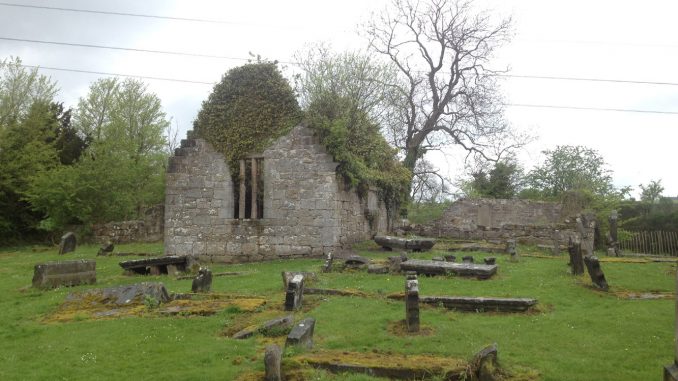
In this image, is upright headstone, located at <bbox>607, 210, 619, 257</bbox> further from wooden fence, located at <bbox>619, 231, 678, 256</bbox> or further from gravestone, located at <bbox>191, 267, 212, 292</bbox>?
gravestone, located at <bbox>191, 267, 212, 292</bbox>

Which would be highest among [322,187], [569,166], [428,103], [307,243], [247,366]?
[428,103]

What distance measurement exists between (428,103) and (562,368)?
3034 cm

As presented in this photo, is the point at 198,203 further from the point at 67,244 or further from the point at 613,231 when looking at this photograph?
the point at 613,231

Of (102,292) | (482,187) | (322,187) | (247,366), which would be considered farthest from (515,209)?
(247,366)

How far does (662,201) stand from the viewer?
3312cm

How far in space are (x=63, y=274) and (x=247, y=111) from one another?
27.4 feet

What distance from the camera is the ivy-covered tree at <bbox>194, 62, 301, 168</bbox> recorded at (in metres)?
18.9

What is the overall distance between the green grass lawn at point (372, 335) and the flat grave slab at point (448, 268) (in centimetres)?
57

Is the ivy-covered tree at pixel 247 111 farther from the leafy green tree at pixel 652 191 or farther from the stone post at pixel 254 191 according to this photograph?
the leafy green tree at pixel 652 191

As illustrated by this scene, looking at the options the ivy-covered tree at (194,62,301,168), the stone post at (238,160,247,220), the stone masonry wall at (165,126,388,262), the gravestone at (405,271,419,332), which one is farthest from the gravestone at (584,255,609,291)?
the stone post at (238,160,247,220)

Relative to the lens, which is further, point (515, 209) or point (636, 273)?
point (515, 209)

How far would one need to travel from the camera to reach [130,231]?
87.9 ft

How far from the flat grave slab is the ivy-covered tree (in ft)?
23.7

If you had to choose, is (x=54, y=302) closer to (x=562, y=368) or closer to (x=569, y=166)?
(x=562, y=368)
